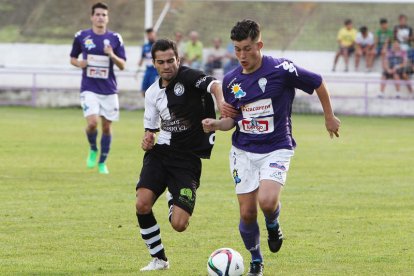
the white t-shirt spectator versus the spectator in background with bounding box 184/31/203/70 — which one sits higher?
the white t-shirt spectator

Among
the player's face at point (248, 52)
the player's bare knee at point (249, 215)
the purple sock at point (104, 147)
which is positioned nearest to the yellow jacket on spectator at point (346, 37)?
the purple sock at point (104, 147)

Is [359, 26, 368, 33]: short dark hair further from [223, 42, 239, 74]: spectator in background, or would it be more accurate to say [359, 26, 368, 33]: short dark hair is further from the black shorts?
the black shorts

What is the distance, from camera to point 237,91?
7.64 meters

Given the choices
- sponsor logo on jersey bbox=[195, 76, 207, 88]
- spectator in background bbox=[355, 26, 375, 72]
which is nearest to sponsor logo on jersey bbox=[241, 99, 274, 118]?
sponsor logo on jersey bbox=[195, 76, 207, 88]

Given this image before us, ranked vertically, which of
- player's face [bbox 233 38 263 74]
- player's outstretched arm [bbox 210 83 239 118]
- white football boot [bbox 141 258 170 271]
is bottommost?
white football boot [bbox 141 258 170 271]

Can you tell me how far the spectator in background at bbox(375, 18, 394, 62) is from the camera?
28.5 metres

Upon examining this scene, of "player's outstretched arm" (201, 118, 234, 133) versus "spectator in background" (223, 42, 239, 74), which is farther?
"spectator in background" (223, 42, 239, 74)

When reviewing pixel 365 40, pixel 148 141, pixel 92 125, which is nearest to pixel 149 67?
Answer: pixel 365 40

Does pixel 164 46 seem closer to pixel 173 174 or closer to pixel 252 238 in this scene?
pixel 173 174

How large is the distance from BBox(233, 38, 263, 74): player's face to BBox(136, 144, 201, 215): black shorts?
1.03 meters

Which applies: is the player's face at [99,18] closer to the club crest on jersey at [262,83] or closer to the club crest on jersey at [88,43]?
the club crest on jersey at [88,43]

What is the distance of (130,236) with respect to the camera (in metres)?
9.34

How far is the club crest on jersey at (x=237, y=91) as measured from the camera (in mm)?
7625

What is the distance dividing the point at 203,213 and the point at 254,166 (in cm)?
333
